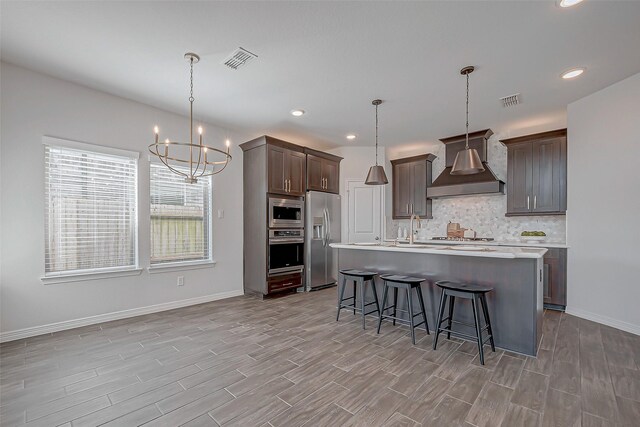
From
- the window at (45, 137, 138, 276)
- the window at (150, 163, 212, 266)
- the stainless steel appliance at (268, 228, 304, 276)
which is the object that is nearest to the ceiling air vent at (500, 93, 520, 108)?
the stainless steel appliance at (268, 228, 304, 276)

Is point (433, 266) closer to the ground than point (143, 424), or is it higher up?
higher up

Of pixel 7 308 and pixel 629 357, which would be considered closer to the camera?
pixel 629 357

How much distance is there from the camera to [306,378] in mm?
2330

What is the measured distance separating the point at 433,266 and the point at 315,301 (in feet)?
6.78

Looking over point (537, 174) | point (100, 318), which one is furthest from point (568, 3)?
point (100, 318)

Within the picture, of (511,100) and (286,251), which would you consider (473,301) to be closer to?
(511,100)

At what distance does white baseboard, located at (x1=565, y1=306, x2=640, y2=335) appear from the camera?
3.29 meters

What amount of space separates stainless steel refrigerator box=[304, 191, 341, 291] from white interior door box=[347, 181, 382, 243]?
0.48m

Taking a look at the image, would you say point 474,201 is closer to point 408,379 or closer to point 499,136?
point 499,136

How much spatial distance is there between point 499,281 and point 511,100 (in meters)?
2.50

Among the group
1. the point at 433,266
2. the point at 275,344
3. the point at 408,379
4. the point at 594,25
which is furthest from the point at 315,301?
the point at 594,25

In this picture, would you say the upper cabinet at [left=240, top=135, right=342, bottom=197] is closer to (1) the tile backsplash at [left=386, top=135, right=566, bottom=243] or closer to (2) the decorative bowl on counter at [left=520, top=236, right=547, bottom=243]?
(1) the tile backsplash at [left=386, top=135, right=566, bottom=243]

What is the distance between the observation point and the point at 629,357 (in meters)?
2.67

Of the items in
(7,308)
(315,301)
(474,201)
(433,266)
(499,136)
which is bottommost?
(315,301)
